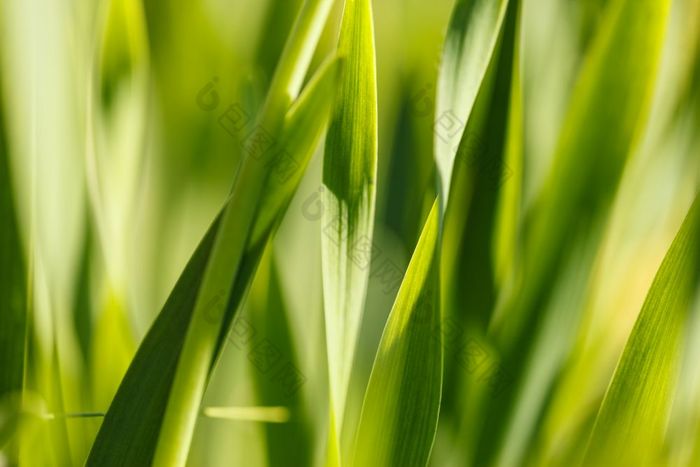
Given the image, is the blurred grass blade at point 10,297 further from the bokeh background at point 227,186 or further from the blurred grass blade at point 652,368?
the blurred grass blade at point 652,368

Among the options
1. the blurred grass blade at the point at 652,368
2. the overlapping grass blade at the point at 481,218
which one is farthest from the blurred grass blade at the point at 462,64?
the blurred grass blade at the point at 652,368

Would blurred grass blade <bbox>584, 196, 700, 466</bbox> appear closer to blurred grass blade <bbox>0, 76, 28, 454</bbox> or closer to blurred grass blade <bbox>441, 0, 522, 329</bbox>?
blurred grass blade <bbox>441, 0, 522, 329</bbox>

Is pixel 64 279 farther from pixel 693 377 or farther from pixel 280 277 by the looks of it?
pixel 693 377

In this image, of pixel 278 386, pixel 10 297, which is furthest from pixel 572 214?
A: pixel 10 297

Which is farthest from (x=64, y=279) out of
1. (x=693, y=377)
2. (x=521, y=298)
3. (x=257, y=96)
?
(x=693, y=377)

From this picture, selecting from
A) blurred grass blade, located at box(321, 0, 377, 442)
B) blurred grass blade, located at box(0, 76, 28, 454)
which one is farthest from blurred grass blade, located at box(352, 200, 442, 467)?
blurred grass blade, located at box(0, 76, 28, 454)

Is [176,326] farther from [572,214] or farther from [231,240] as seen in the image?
[572,214]
